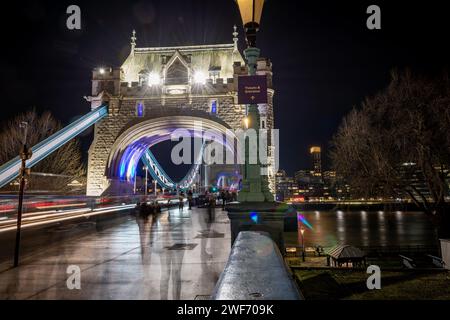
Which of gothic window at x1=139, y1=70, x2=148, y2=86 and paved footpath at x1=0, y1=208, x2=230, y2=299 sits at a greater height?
gothic window at x1=139, y1=70, x2=148, y2=86

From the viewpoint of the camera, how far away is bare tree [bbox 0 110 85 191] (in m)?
27.5

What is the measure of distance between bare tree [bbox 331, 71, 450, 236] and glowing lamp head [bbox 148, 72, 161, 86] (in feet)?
65.5

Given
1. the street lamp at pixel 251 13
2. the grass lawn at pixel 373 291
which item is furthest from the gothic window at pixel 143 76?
the street lamp at pixel 251 13

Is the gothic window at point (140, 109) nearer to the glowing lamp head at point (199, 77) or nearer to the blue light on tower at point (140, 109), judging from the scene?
the blue light on tower at point (140, 109)

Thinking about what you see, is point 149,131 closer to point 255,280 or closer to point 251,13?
point 251,13

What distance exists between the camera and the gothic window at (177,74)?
30.3 meters

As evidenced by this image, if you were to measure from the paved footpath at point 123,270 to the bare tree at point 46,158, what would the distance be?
2154 cm

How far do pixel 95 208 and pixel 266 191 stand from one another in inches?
554

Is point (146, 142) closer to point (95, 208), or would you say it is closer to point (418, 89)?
point (95, 208)

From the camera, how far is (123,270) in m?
5.27

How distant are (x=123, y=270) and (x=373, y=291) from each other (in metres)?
6.49

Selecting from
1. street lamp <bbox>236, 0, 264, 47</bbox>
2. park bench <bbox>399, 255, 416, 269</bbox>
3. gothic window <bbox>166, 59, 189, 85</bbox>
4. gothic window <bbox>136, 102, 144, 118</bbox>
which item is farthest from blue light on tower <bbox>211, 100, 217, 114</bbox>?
street lamp <bbox>236, 0, 264, 47</bbox>
